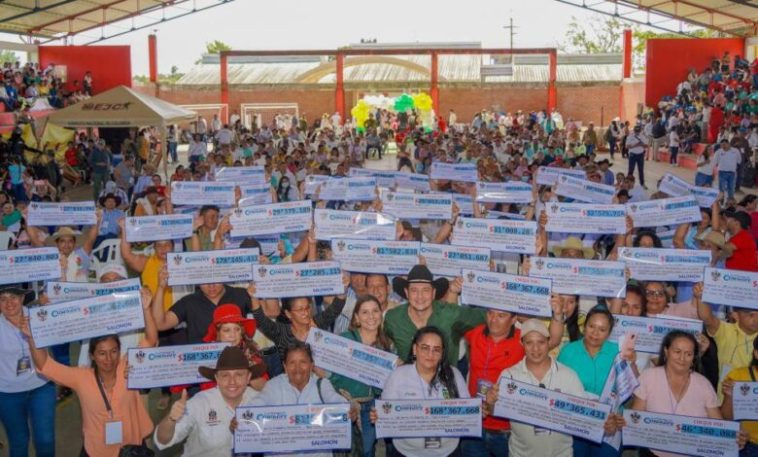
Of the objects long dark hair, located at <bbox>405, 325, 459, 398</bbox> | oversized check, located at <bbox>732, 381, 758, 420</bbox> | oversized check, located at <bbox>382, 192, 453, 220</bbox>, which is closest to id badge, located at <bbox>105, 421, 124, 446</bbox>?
long dark hair, located at <bbox>405, 325, 459, 398</bbox>

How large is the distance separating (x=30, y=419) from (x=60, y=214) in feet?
11.6

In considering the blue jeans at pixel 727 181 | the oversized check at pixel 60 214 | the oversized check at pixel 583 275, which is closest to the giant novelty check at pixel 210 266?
the oversized check at pixel 583 275

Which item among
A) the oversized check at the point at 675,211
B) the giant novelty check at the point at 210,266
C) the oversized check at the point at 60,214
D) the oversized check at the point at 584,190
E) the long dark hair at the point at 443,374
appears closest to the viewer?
the long dark hair at the point at 443,374

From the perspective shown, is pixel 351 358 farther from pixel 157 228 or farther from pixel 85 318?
pixel 157 228

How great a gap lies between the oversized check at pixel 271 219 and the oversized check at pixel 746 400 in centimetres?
448

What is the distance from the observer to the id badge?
18.0 feet

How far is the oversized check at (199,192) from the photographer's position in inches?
399

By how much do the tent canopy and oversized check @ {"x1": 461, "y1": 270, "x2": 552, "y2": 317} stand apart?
45.8 ft

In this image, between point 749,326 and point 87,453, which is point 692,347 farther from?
point 87,453

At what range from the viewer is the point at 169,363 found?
18.8ft

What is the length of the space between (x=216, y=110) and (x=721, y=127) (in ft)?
82.9

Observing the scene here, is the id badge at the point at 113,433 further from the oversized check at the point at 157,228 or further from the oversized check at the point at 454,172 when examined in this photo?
the oversized check at the point at 454,172

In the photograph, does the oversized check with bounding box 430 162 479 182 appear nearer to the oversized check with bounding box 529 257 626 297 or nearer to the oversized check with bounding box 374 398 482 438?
the oversized check with bounding box 529 257 626 297

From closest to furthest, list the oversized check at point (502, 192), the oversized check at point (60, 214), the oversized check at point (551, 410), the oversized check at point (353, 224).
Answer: the oversized check at point (551, 410) → the oversized check at point (353, 224) → the oversized check at point (60, 214) → the oversized check at point (502, 192)
